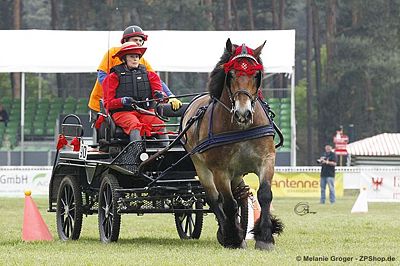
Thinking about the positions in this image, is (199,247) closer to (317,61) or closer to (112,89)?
(112,89)

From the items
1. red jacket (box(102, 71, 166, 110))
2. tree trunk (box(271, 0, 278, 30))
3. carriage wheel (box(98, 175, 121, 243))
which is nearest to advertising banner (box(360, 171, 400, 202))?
red jacket (box(102, 71, 166, 110))

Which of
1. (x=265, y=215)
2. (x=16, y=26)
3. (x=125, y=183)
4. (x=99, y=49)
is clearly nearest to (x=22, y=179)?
(x=99, y=49)

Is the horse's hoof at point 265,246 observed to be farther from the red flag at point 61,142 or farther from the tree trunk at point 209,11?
the tree trunk at point 209,11

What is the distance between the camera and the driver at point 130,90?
39.6 ft

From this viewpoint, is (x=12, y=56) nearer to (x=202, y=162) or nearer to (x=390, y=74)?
(x=202, y=162)

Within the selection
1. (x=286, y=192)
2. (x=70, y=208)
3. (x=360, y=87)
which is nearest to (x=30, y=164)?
(x=286, y=192)

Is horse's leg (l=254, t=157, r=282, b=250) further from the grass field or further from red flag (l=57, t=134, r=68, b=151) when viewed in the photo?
red flag (l=57, t=134, r=68, b=151)

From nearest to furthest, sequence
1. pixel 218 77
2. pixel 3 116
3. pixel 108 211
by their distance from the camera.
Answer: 1. pixel 218 77
2. pixel 108 211
3. pixel 3 116

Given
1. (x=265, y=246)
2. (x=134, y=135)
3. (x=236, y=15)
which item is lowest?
(x=265, y=246)

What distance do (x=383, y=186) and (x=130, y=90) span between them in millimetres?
18320

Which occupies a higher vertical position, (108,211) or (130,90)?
(130,90)

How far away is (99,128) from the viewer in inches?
500

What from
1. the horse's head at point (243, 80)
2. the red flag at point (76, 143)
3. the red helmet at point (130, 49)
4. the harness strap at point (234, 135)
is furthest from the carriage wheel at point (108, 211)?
the horse's head at point (243, 80)

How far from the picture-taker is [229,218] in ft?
36.3
